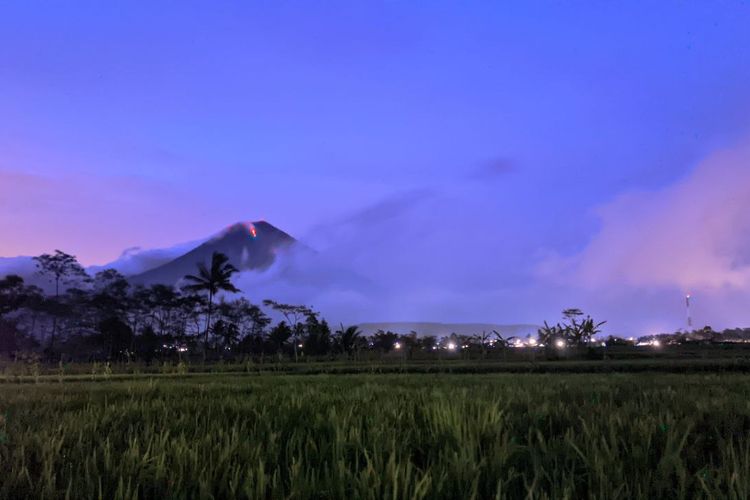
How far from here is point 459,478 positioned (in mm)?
2021

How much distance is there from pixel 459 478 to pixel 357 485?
0.44 meters

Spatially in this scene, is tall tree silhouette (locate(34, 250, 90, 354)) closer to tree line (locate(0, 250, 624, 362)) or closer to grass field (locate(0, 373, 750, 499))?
tree line (locate(0, 250, 624, 362))

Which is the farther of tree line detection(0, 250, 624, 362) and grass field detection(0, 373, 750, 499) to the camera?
tree line detection(0, 250, 624, 362)

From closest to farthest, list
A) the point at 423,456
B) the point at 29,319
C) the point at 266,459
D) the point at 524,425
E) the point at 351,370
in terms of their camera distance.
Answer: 1. the point at 266,459
2. the point at 423,456
3. the point at 524,425
4. the point at 351,370
5. the point at 29,319

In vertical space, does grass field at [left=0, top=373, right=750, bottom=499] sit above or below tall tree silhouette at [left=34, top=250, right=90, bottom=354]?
below

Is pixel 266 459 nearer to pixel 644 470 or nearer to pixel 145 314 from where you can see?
pixel 644 470

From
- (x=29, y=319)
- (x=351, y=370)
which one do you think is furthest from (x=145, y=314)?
(x=351, y=370)

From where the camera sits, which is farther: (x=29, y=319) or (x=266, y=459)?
(x=29, y=319)

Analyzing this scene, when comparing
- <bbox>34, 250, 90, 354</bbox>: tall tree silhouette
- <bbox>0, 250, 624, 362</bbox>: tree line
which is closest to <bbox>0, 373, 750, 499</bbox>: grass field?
<bbox>0, 250, 624, 362</bbox>: tree line

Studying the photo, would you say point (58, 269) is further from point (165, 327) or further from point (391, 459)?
point (391, 459)

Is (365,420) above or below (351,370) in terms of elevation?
above

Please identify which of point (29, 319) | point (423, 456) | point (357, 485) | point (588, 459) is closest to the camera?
point (357, 485)

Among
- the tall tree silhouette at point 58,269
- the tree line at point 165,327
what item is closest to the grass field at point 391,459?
the tree line at point 165,327

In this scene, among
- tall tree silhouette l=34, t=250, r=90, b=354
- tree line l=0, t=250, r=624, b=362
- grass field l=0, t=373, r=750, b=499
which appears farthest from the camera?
tall tree silhouette l=34, t=250, r=90, b=354
